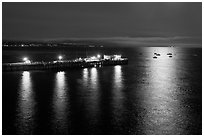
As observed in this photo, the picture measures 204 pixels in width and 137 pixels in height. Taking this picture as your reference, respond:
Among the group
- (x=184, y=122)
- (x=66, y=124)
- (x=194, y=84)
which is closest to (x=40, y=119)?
(x=66, y=124)

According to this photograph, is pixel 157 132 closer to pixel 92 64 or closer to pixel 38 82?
pixel 38 82

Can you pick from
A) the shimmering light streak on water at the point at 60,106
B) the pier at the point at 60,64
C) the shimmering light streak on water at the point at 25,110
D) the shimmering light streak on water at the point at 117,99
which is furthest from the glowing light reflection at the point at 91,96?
the pier at the point at 60,64

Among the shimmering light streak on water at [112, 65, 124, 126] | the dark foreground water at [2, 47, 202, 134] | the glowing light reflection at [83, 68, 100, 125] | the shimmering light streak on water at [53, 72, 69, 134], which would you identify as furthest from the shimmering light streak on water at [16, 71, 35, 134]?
the shimmering light streak on water at [112, 65, 124, 126]

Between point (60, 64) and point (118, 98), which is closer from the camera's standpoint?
point (118, 98)

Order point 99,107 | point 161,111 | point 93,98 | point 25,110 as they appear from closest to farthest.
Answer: point 25,110
point 161,111
point 99,107
point 93,98

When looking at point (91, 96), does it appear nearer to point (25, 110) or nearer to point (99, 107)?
point (99, 107)

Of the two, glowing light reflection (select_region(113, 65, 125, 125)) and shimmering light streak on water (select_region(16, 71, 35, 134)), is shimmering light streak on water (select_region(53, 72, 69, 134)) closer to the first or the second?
shimmering light streak on water (select_region(16, 71, 35, 134))

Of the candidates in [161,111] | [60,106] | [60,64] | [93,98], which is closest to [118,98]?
[93,98]
